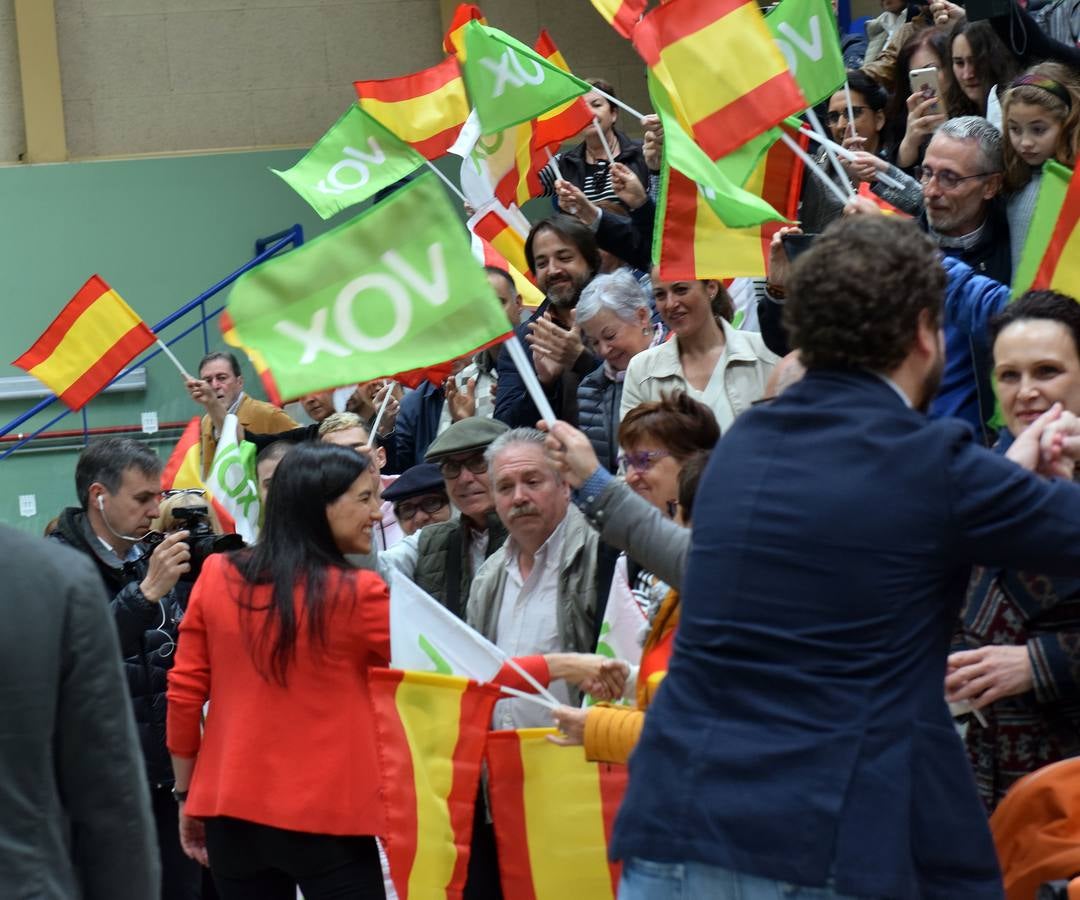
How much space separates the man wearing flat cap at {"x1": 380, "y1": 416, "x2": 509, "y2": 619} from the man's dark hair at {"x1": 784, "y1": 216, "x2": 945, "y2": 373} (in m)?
2.84

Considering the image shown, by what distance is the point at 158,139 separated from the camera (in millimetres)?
14234

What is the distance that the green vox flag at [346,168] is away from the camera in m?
8.09

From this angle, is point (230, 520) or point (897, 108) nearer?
point (230, 520)

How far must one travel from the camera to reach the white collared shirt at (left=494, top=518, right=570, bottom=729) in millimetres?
4832

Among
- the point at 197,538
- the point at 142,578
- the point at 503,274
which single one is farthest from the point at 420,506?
the point at 503,274

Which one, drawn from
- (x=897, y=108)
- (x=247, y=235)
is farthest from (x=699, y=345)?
(x=247, y=235)

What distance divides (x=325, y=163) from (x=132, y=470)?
2.40 metres

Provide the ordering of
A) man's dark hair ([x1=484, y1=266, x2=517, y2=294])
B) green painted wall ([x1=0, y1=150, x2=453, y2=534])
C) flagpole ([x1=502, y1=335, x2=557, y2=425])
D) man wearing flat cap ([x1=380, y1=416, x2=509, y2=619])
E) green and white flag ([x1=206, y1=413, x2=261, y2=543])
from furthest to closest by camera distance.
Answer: green painted wall ([x1=0, y1=150, x2=453, y2=534]), man's dark hair ([x1=484, y1=266, x2=517, y2=294]), green and white flag ([x1=206, y1=413, x2=261, y2=543]), man wearing flat cap ([x1=380, y1=416, x2=509, y2=619]), flagpole ([x1=502, y1=335, x2=557, y2=425])

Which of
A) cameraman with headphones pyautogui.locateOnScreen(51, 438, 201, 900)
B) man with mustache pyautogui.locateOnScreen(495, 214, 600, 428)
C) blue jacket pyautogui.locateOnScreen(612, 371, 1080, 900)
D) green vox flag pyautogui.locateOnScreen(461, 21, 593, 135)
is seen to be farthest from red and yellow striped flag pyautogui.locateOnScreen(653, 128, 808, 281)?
blue jacket pyautogui.locateOnScreen(612, 371, 1080, 900)

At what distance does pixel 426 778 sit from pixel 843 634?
2.41 meters

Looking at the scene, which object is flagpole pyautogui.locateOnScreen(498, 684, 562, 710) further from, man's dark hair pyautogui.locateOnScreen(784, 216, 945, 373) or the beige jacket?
man's dark hair pyautogui.locateOnScreen(784, 216, 945, 373)

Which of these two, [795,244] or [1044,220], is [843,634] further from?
[795,244]

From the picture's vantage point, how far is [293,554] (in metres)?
4.78

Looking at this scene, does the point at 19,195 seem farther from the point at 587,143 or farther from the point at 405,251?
the point at 405,251
